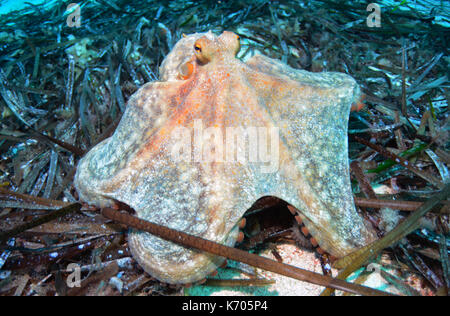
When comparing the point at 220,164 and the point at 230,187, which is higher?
the point at 220,164

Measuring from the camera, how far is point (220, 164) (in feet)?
6.14

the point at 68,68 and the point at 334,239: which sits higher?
the point at 68,68

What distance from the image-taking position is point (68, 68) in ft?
14.6

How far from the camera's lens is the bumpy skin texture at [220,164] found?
1830 mm

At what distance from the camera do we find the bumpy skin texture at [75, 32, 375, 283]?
72.1 inches
